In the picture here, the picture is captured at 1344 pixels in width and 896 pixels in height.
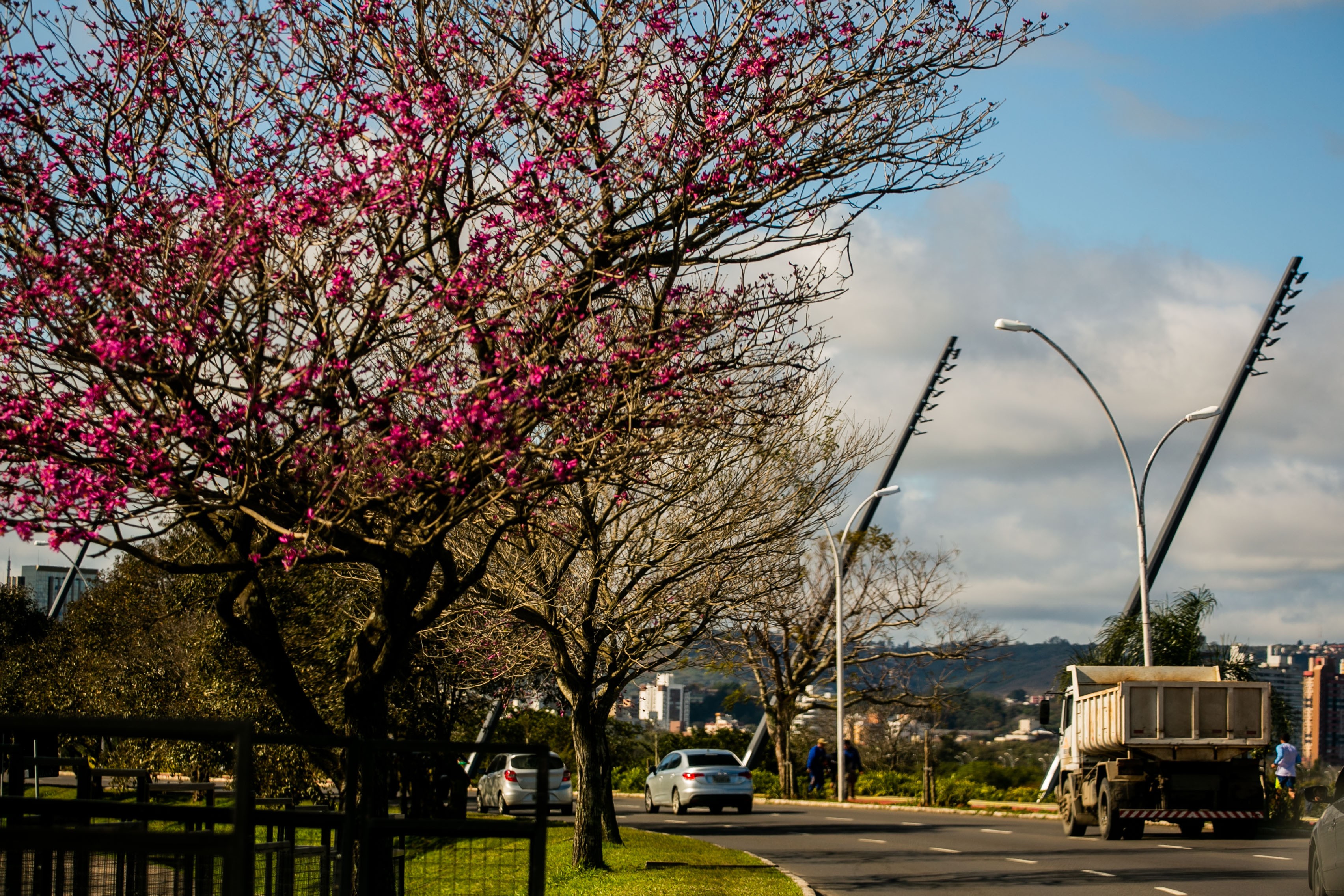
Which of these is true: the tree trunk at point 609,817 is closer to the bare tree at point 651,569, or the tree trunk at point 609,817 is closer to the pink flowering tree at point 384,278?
the bare tree at point 651,569

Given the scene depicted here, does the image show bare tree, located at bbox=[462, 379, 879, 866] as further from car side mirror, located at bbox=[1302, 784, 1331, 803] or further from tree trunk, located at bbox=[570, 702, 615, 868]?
car side mirror, located at bbox=[1302, 784, 1331, 803]

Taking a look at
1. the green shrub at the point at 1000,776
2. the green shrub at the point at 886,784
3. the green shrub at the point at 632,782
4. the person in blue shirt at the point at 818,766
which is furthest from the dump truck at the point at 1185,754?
the green shrub at the point at 632,782

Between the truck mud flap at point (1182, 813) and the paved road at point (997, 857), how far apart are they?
0.39 metres

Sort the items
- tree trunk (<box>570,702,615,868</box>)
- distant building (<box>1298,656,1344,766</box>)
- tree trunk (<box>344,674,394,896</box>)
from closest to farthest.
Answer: tree trunk (<box>344,674,394,896</box>) < tree trunk (<box>570,702,615,868</box>) < distant building (<box>1298,656,1344,766</box>)

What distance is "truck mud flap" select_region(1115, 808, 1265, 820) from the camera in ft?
70.3

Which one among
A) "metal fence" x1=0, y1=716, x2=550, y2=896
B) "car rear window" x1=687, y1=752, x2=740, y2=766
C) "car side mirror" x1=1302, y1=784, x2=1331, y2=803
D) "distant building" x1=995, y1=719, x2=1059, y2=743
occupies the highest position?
"metal fence" x1=0, y1=716, x2=550, y2=896

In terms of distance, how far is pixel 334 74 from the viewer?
9.20 metres

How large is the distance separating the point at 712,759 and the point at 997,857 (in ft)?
44.8

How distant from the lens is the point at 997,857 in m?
19.2

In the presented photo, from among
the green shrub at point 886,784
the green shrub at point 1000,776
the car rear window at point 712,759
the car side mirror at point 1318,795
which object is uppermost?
the car side mirror at point 1318,795

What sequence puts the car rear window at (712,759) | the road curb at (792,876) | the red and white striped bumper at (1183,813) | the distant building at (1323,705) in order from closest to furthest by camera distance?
the road curb at (792,876) → the red and white striped bumper at (1183,813) → the car rear window at (712,759) → the distant building at (1323,705)

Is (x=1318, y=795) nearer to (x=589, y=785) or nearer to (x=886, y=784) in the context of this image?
(x=589, y=785)

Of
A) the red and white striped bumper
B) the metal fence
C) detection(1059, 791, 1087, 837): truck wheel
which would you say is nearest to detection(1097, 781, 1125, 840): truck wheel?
the red and white striped bumper

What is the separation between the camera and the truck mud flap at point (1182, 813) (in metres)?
21.4
